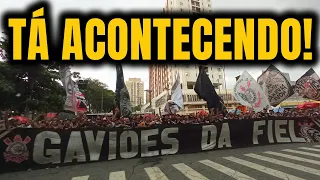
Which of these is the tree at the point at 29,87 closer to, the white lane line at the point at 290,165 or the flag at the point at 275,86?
the flag at the point at 275,86

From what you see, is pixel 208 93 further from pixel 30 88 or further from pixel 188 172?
pixel 30 88

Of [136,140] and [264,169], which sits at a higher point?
[136,140]

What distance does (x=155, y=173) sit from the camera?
7.02 meters

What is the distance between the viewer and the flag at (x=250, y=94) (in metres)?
13.0

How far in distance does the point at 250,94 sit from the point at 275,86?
1.82 meters

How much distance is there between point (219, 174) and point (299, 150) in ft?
16.9

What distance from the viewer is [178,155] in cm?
984

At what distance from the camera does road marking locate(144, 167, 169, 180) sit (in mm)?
6512

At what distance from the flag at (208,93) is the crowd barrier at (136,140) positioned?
2093 mm

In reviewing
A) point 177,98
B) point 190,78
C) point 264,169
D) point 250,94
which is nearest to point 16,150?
point 264,169

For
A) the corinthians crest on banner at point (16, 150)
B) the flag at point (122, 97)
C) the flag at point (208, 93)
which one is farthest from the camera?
the flag at point (208, 93)

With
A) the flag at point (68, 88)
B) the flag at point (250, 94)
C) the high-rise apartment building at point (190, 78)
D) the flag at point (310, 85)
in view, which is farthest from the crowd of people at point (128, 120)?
the high-rise apartment building at point (190, 78)

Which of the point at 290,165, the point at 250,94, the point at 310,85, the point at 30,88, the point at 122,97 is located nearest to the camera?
the point at 290,165

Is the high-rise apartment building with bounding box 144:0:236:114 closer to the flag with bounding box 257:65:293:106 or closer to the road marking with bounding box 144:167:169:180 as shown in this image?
the flag with bounding box 257:65:293:106
